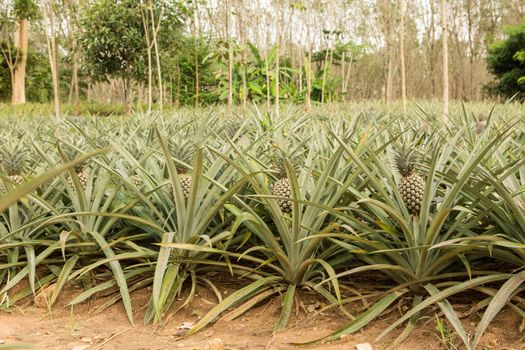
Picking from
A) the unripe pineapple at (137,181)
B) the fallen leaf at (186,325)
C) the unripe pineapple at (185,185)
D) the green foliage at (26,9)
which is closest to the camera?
the fallen leaf at (186,325)

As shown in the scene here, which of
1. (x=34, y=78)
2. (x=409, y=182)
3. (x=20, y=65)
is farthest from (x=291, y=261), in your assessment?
(x=34, y=78)

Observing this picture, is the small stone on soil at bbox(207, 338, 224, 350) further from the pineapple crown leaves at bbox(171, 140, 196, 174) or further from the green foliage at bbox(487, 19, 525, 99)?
the green foliage at bbox(487, 19, 525, 99)

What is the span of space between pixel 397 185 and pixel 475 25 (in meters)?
19.7

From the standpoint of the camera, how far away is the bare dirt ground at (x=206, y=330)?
171 centimetres

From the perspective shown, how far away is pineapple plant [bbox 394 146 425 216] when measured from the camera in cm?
196

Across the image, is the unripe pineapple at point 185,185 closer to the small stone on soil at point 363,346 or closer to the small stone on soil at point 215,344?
the small stone on soil at point 215,344

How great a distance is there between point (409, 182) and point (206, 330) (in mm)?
920

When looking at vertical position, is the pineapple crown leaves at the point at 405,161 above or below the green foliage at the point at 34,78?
below

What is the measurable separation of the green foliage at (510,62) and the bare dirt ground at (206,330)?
44.5ft

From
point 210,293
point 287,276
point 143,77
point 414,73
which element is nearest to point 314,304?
point 287,276

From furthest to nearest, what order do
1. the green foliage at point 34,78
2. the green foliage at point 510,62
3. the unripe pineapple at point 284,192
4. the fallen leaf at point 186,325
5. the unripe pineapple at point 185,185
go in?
the green foliage at point 34,78, the green foliage at point 510,62, the unripe pineapple at point 185,185, the unripe pineapple at point 284,192, the fallen leaf at point 186,325

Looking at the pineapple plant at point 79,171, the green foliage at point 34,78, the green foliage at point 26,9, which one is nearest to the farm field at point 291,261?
the pineapple plant at point 79,171

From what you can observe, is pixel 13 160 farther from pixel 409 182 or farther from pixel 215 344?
pixel 409 182

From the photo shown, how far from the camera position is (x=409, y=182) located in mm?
1980
